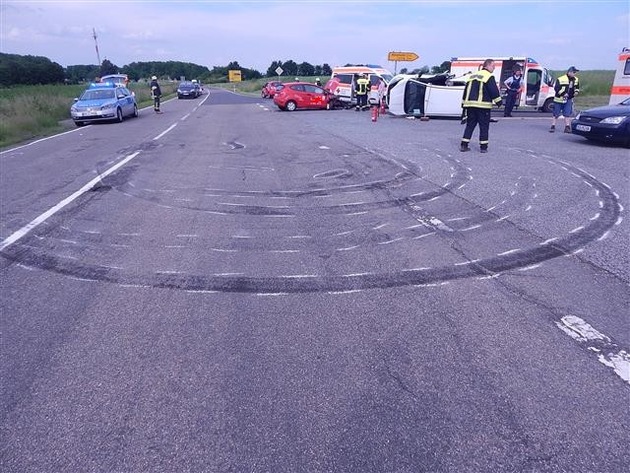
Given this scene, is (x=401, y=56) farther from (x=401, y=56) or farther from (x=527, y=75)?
(x=527, y=75)

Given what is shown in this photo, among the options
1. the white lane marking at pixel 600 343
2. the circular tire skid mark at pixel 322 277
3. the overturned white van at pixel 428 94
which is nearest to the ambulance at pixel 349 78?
the overturned white van at pixel 428 94

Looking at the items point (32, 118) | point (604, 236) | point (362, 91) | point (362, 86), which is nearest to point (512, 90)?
point (362, 86)

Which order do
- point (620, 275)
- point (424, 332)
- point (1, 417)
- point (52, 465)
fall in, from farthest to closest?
point (620, 275), point (424, 332), point (1, 417), point (52, 465)

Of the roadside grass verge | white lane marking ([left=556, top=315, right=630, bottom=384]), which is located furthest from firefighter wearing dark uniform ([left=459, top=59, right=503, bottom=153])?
the roadside grass verge

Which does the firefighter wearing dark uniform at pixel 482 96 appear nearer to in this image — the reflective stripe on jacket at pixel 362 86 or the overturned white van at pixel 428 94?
the overturned white van at pixel 428 94

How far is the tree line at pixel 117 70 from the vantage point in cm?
7981

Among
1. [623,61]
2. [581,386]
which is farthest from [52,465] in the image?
[623,61]

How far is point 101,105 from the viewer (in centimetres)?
2059

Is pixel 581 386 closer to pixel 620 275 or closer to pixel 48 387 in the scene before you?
pixel 620 275

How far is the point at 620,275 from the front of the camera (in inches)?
172

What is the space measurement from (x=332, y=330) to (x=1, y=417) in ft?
7.01

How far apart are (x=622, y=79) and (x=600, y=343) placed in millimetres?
19381

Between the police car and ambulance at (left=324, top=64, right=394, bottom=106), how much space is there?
1225 cm

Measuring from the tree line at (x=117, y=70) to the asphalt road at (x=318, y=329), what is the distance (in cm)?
2190
